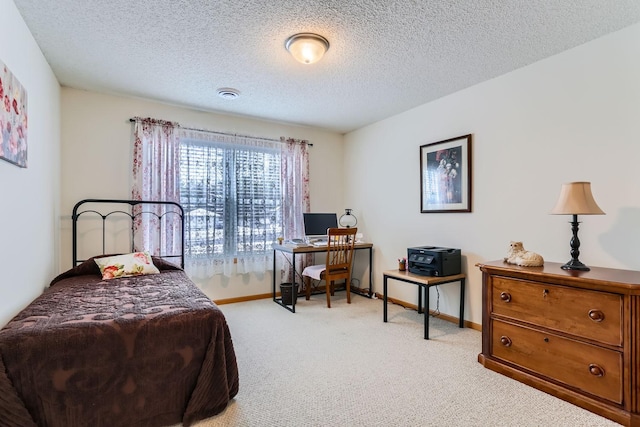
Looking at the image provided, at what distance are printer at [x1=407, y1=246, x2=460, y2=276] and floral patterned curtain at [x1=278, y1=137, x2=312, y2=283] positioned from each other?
69.1 inches

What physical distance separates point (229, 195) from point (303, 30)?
239 cm

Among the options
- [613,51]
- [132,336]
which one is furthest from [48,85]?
[613,51]

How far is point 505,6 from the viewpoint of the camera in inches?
78.7

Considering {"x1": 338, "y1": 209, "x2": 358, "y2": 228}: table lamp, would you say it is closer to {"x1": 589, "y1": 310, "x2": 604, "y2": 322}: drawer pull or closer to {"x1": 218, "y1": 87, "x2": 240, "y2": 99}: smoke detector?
{"x1": 218, "y1": 87, "x2": 240, "y2": 99}: smoke detector

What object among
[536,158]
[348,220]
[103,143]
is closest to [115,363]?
[103,143]

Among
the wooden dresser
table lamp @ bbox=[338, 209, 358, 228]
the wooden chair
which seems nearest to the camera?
the wooden dresser

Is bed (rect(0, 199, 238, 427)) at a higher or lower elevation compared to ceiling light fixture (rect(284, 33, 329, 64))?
lower

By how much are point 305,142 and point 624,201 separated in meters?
3.51

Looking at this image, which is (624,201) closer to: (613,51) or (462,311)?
(613,51)

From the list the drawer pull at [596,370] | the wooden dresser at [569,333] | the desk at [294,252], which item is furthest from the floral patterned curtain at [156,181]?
the drawer pull at [596,370]

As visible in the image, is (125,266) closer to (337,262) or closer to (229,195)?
(229,195)

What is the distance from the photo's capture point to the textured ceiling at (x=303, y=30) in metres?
2.03

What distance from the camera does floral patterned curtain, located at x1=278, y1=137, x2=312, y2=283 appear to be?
4.52m

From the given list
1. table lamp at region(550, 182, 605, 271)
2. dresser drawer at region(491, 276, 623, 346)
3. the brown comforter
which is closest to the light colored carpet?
the brown comforter
